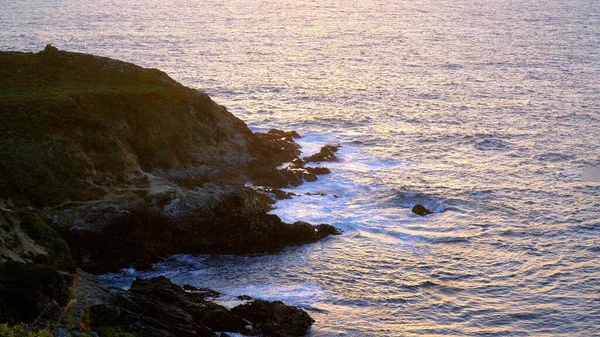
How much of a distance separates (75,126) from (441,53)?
74092mm

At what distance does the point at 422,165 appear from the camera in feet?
167

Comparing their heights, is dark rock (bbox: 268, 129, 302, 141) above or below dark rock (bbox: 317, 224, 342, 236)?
above

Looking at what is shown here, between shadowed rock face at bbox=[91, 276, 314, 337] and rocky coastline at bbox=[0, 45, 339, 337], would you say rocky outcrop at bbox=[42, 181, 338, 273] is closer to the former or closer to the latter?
rocky coastline at bbox=[0, 45, 339, 337]

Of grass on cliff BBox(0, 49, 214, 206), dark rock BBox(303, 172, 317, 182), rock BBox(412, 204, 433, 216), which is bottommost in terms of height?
rock BBox(412, 204, 433, 216)

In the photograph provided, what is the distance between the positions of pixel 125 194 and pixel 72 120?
6452 millimetres

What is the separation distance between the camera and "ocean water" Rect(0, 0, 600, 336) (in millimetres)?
30703

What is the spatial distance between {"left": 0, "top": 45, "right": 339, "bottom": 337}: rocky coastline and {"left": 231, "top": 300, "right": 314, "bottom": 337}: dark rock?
0.05m

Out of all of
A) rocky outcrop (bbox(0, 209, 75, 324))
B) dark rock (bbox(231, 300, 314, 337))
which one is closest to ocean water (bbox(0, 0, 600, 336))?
dark rock (bbox(231, 300, 314, 337))

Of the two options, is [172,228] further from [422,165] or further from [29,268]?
[422,165]

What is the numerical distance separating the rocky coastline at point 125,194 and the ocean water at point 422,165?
151cm

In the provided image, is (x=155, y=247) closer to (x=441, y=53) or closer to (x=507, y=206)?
(x=507, y=206)

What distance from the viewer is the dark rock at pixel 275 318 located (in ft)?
87.3

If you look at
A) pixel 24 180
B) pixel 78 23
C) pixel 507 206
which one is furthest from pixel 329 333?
pixel 78 23

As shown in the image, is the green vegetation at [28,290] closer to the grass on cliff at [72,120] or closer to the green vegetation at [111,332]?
the green vegetation at [111,332]
